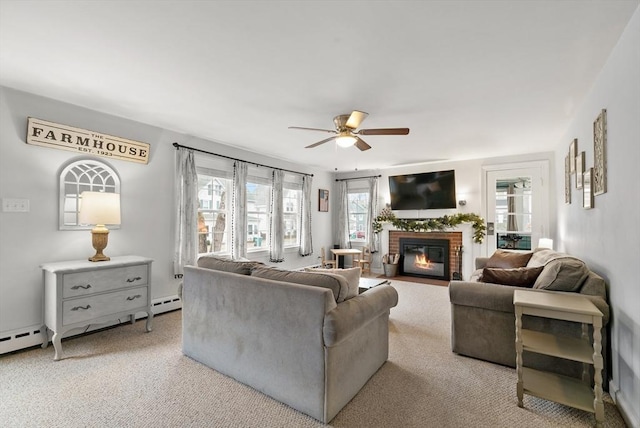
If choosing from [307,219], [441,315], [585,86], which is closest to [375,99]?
[585,86]

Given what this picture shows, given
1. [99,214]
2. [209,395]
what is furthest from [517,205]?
[99,214]

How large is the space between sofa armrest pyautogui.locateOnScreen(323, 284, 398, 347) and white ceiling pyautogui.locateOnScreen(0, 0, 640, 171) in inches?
72.8

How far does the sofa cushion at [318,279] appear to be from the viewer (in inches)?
82.7

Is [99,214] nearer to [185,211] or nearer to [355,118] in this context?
[185,211]

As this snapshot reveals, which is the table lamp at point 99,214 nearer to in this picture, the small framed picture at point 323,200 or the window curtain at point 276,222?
the window curtain at point 276,222

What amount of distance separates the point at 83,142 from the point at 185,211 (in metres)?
1.41

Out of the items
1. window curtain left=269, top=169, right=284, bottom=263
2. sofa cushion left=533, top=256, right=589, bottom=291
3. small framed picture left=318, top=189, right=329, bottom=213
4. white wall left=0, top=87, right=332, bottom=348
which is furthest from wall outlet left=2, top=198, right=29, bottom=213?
small framed picture left=318, top=189, right=329, bottom=213

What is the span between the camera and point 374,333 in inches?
98.7

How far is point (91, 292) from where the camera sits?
3.00 m

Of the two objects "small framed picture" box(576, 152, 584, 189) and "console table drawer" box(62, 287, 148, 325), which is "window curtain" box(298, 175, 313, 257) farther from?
"small framed picture" box(576, 152, 584, 189)

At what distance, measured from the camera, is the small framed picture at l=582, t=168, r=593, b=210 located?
2751 mm

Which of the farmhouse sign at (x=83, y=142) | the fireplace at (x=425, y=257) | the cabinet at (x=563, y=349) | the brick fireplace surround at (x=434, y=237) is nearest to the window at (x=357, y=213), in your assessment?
the brick fireplace surround at (x=434, y=237)

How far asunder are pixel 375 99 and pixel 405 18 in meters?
1.24

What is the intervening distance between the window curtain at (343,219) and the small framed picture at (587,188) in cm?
500
